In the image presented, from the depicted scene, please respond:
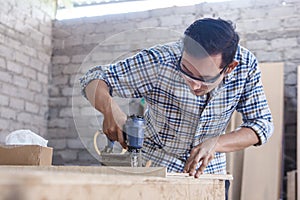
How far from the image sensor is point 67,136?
4008 mm

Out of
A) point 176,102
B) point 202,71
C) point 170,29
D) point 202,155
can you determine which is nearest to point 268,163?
point 170,29

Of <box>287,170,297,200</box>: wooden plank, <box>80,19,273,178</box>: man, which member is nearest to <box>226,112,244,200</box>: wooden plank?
<box>287,170,297,200</box>: wooden plank

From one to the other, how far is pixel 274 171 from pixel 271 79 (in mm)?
688

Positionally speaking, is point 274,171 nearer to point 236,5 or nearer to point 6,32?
point 236,5

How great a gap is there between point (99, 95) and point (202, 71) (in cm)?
32

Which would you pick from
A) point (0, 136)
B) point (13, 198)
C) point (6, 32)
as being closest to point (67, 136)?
point (0, 136)

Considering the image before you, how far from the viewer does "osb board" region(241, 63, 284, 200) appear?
3.10 meters

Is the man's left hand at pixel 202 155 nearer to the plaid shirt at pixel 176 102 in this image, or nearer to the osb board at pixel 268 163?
the plaid shirt at pixel 176 102

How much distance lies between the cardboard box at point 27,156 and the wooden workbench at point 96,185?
1.39ft

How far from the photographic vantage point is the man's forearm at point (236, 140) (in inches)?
57.5

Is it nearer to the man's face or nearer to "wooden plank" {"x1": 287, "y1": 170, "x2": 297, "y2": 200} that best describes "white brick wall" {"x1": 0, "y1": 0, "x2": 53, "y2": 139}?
"wooden plank" {"x1": 287, "y1": 170, "x2": 297, "y2": 200}

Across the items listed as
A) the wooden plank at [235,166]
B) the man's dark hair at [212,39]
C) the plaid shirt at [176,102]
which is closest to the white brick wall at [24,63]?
the wooden plank at [235,166]

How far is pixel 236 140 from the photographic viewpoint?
1.49 meters

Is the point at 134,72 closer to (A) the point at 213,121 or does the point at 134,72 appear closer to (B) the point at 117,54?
(A) the point at 213,121
